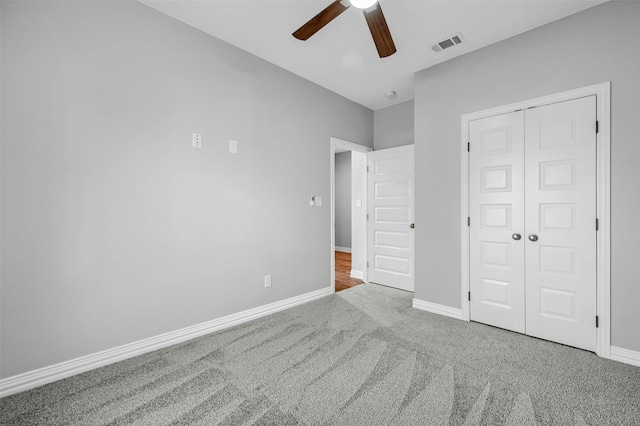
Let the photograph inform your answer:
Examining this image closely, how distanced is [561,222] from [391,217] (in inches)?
77.2

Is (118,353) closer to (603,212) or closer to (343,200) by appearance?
(603,212)

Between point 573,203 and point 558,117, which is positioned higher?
point 558,117

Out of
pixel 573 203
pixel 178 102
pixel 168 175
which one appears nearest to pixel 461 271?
pixel 573 203

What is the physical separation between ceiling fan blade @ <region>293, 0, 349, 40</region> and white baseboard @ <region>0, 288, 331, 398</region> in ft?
8.26

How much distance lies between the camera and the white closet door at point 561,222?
7.43ft

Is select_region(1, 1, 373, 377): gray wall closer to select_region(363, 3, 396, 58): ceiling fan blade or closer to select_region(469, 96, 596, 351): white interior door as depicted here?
select_region(363, 3, 396, 58): ceiling fan blade

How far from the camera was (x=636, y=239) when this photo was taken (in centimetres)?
207

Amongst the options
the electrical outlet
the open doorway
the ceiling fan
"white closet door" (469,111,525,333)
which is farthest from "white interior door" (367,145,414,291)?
the electrical outlet

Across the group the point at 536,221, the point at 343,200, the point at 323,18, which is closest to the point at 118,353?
the point at 323,18

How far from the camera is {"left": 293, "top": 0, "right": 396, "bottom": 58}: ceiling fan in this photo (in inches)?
68.6

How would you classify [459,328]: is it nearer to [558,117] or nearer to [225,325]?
[558,117]

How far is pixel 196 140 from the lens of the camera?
99.0 inches

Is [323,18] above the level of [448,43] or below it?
below

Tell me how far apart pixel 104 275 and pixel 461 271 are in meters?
3.17
